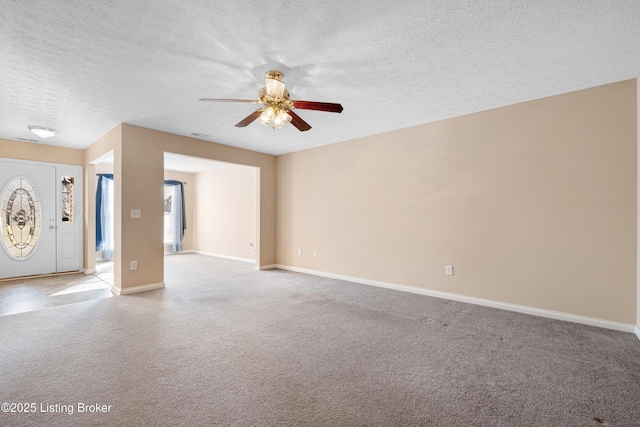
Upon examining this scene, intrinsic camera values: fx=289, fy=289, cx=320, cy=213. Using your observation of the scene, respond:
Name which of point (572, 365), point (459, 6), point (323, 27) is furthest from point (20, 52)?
point (572, 365)

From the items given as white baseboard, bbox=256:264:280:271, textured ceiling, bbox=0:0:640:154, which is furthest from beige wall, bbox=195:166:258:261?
textured ceiling, bbox=0:0:640:154

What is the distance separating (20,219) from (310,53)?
6.30m

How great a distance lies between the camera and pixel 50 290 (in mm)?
4465

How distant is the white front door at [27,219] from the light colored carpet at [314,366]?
2.80 m

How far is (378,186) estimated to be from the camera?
4.79m

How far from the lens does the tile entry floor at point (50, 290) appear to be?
12.3 ft

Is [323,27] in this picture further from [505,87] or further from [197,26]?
[505,87]

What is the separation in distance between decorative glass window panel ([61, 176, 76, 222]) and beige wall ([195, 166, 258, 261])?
323cm

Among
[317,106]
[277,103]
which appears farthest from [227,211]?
[317,106]

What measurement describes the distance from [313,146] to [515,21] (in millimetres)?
3929

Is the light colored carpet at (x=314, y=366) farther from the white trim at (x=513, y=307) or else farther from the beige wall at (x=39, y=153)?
the beige wall at (x=39, y=153)

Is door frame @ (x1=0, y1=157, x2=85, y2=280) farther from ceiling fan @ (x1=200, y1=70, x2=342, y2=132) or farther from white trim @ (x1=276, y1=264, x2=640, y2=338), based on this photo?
white trim @ (x1=276, y1=264, x2=640, y2=338)

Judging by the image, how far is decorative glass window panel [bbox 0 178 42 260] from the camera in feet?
16.9

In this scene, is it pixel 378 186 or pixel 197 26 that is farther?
pixel 378 186
